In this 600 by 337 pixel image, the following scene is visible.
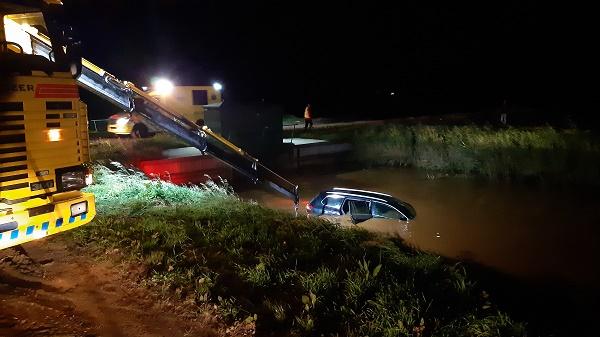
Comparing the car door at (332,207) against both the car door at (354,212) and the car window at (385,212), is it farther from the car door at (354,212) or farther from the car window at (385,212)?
the car window at (385,212)

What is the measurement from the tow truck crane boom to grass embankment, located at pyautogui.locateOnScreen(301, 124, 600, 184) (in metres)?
11.2

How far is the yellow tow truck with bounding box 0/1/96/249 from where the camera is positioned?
5457 millimetres

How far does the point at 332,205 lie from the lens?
1221 centimetres

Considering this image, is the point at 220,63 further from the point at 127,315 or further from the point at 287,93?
the point at 127,315

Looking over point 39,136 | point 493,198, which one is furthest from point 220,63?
point 39,136

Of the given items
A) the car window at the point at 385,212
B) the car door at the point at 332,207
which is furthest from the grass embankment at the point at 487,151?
the car door at the point at 332,207

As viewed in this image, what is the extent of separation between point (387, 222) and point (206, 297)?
8329 millimetres

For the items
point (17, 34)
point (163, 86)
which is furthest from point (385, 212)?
point (163, 86)

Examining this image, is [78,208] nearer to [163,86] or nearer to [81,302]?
[81,302]

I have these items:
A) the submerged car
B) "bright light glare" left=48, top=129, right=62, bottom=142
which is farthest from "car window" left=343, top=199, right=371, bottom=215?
"bright light glare" left=48, top=129, right=62, bottom=142

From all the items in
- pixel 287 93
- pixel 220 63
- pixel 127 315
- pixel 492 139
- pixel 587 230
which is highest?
pixel 220 63

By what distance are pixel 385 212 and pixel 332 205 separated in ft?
4.41

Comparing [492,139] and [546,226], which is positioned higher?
[492,139]

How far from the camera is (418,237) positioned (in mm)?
13266
